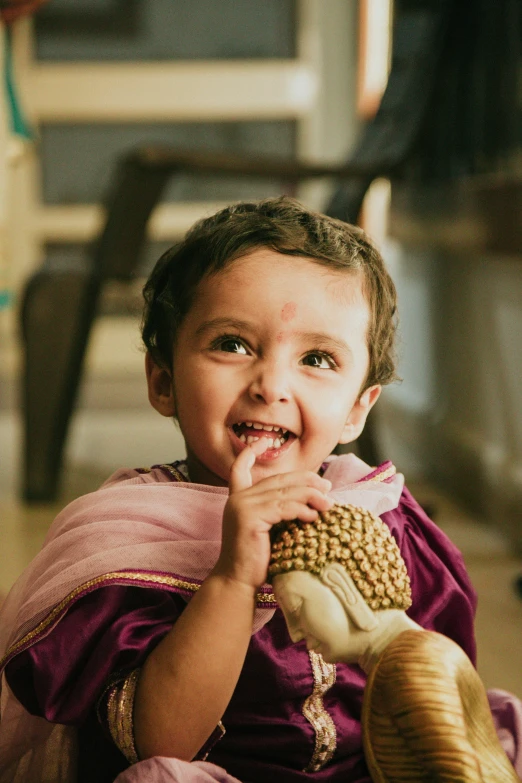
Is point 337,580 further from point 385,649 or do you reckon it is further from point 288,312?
point 288,312

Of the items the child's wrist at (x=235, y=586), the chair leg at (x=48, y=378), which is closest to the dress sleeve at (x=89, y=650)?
the child's wrist at (x=235, y=586)

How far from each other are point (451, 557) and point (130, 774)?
1.27 ft

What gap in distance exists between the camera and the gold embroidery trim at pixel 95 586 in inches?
31.9

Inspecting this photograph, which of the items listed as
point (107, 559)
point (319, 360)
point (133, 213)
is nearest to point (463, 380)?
point (133, 213)

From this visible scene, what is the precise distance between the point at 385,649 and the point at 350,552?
0.23ft

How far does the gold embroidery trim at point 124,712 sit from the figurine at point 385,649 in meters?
0.16

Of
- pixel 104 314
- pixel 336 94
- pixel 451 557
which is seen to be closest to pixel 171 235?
pixel 104 314

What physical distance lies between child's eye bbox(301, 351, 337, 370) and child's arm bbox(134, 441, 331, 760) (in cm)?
14

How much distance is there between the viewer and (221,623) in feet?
2.39

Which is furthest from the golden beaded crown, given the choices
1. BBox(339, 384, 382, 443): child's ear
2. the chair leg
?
the chair leg

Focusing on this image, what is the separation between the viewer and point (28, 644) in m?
0.82

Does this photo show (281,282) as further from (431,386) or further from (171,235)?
(171,235)

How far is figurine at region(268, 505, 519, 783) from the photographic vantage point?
2.08 ft

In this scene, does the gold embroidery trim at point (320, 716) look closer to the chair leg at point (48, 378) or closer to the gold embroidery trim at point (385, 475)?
the gold embroidery trim at point (385, 475)
